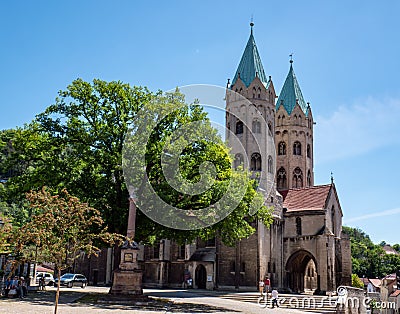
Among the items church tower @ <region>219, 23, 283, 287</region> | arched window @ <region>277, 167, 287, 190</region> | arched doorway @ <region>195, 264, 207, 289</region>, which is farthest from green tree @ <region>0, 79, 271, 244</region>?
arched window @ <region>277, 167, 287, 190</region>

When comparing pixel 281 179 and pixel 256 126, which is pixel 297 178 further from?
pixel 256 126

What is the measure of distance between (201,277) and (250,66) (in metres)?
25.4

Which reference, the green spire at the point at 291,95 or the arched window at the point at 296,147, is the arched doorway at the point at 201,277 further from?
the green spire at the point at 291,95

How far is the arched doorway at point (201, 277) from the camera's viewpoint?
47.2 meters

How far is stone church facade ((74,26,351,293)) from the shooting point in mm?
45219

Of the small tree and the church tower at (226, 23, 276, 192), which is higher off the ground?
the church tower at (226, 23, 276, 192)

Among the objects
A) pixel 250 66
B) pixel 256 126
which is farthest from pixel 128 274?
pixel 250 66

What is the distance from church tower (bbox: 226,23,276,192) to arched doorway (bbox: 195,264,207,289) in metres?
11.4

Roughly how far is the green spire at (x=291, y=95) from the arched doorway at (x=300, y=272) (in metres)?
22.5

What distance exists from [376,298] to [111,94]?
84.8 feet

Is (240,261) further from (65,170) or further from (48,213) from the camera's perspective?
(48,213)

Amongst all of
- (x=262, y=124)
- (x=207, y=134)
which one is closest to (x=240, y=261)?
(x=262, y=124)

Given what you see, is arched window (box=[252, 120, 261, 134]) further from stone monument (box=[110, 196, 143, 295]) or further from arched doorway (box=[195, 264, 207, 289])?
stone monument (box=[110, 196, 143, 295])

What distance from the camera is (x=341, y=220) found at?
51000 millimetres
